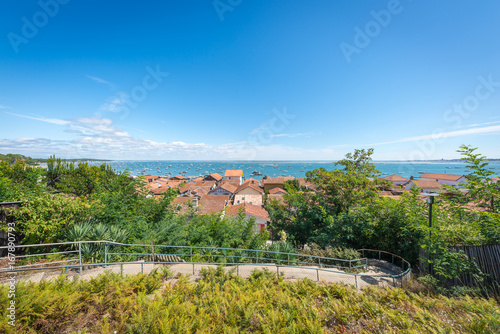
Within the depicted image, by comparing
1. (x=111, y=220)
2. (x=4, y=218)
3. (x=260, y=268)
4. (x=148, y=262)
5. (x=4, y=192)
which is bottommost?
(x=260, y=268)

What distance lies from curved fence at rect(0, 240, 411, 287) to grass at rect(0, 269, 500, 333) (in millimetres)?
1104

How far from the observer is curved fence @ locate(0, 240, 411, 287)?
18.4 feet

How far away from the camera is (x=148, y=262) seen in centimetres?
630

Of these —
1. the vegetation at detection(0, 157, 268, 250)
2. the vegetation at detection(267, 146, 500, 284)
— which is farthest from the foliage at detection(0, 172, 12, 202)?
the vegetation at detection(267, 146, 500, 284)

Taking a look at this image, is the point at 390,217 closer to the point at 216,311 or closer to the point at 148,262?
the point at 216,311

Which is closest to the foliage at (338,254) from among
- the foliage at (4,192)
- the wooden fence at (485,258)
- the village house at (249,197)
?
the wooden fence at (485,258)

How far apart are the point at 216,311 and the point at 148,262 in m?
3.53

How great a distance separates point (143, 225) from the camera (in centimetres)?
782

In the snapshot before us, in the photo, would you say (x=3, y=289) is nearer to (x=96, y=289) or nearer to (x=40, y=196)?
(x=96, y=289)

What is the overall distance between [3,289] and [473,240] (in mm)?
12106

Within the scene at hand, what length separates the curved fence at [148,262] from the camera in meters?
5.59

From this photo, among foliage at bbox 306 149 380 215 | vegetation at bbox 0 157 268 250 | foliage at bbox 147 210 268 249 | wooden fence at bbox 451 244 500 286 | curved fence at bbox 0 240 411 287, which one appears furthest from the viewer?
foliage at bbox 306 149 380 215

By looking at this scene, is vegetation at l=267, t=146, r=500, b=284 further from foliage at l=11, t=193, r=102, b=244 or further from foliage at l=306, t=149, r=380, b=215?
foliage at l=11, t=193, r=102, b=244

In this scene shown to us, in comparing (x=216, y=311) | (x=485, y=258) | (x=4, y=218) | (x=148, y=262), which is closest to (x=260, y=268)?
(x=216, y=311)
